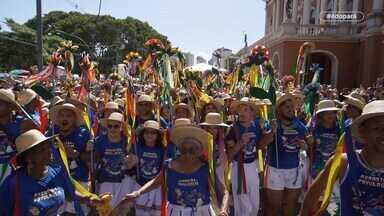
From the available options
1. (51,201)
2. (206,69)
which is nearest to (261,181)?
(51,201)

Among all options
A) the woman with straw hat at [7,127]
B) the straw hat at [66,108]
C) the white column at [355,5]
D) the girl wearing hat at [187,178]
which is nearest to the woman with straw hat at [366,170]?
the girl wearing hat at [187,178]

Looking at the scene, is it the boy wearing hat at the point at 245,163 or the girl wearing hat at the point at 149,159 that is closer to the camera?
the girl wearing hat at the point at 149,159

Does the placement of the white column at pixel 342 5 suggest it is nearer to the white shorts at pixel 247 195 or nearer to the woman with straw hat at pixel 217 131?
the white shorts at pixel 247 195

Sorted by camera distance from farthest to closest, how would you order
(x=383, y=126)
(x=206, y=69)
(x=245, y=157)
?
(x=206, y=69) → (x=245, y=157) → (x=383, y=126)

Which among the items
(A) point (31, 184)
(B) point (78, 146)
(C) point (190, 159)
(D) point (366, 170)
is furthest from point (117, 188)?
(D) point (366, 170)

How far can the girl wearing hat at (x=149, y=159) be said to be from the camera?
478 cm

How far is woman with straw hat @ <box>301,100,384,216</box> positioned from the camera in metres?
2.30

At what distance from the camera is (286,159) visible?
537 cm

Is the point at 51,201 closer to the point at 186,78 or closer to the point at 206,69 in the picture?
the point at 186,78

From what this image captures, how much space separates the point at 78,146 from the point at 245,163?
214cm

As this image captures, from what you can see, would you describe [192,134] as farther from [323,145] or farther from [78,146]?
[323,145]

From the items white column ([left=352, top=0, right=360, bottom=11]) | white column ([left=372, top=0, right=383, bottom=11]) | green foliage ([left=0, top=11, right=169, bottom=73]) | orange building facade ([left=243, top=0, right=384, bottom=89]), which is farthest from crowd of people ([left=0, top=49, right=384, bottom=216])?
green foliage ([left=0, top=11, right=169, bottom=73])

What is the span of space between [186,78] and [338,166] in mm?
4926

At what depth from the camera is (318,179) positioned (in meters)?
2.69
